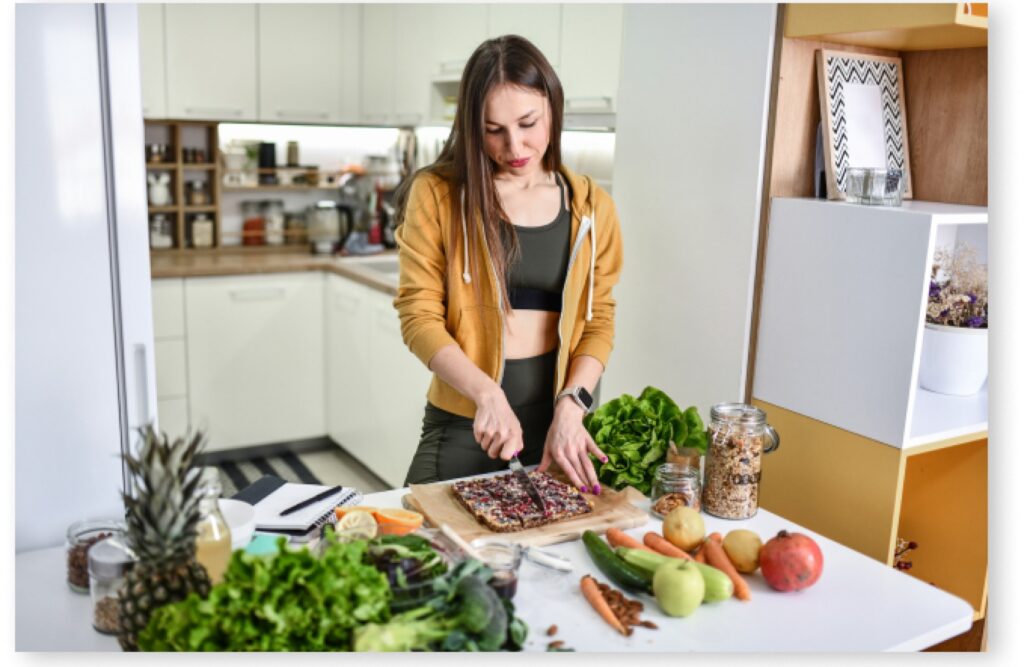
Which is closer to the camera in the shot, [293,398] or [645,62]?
[645,62]

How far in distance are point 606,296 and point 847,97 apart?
25.4 inches

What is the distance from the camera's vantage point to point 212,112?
3.77 metres

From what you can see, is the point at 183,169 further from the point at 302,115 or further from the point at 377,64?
the point at 377,64

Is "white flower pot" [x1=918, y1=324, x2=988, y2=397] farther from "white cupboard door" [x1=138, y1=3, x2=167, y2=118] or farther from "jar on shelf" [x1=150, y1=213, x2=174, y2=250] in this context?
"jar on shelf" [x1=150, y1=213, x2=174, y2=250]

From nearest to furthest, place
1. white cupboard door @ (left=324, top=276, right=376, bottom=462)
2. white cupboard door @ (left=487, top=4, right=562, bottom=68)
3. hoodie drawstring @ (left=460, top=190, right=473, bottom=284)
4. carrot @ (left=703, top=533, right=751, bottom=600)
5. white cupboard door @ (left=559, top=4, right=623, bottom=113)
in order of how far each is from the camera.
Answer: carrot @ (left=703, top=533, right=751, bottom=600), hoodie drawstring @ (left=460, top=190, right=473, bottom=284), white cupboard door @ (left=559, top=4, right=623, bottom=113), white cupboard door @ (left=487, top=4, right=562, bottom=68), white cupboard door @ (left=324, top=276, right=376, bottom=462)

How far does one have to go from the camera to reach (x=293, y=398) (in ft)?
12.6

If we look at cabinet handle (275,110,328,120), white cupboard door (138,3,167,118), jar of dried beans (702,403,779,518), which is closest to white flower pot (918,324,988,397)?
jar of dried beans (702,403,779,518)

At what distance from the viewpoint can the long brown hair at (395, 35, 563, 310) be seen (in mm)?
1671

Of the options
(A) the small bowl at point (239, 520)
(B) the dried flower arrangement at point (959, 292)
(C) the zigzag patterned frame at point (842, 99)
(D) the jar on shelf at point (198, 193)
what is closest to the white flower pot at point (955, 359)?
(B) the dried flower arrangement at point (959, 292)

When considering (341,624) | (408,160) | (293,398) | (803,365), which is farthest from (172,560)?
(408,160)

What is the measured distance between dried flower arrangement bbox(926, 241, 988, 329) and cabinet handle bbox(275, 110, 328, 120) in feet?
9.18

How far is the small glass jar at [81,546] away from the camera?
122 centimetres

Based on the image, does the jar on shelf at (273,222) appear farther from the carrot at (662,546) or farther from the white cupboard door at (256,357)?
the carrot at (662,546)

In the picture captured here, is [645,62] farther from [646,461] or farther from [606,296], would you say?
[646,461]
